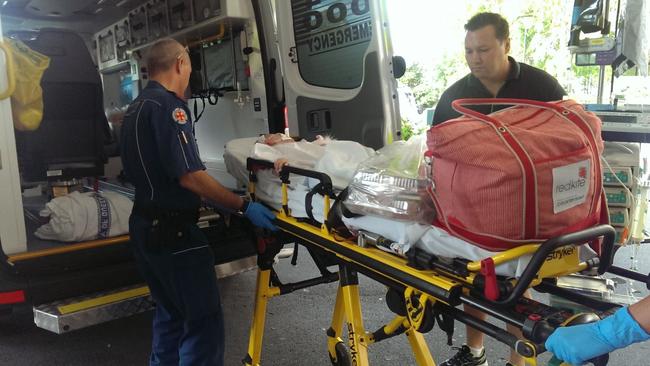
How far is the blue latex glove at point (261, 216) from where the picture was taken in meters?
2.39

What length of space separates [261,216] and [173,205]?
0.40 metres

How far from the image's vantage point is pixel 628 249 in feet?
17.5

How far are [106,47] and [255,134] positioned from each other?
390 cm

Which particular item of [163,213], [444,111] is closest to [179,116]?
[163,213]

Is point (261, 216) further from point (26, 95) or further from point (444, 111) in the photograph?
point (26, 95)

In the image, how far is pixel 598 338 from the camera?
1.25 meters

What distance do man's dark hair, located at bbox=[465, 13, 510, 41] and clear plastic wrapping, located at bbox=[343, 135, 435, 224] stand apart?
3.34ft

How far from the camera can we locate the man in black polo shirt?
8.75 feet

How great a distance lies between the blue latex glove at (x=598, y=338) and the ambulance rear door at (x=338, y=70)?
2433mm

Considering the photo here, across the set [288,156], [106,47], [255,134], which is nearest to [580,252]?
[288,156]

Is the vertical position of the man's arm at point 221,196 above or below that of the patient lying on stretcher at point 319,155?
below

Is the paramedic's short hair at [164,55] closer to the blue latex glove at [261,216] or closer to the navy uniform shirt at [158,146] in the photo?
the navy uniform shirt at [158,146]

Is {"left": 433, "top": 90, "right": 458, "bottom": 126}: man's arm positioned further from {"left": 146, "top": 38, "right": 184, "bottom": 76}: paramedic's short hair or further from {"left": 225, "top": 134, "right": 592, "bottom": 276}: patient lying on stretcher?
{"left": 146, "top": 38, "right": 184, "bottom": 76}: paramedic's short hair

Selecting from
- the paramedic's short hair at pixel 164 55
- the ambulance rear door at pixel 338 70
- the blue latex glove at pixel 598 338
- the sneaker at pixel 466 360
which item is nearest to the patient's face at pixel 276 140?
the paramedic's short hair at pixel 164 55
